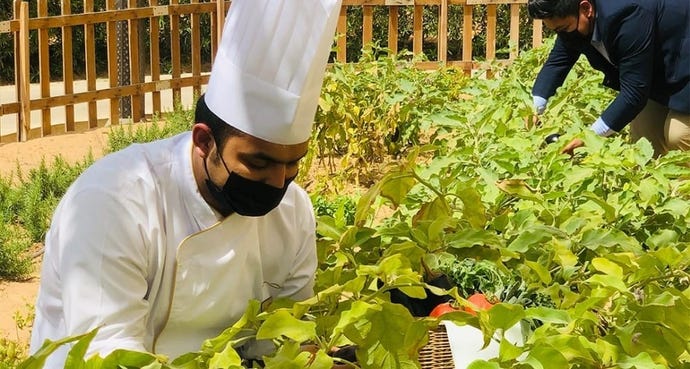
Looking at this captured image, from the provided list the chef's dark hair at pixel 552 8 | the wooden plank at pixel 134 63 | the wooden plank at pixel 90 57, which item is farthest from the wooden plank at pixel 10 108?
the chef's dark hair at pixel 552 8

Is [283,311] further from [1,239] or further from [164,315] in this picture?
[1,239]

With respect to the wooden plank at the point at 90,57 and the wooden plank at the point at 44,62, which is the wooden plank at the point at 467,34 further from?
the wooden plank at the point at 44,62

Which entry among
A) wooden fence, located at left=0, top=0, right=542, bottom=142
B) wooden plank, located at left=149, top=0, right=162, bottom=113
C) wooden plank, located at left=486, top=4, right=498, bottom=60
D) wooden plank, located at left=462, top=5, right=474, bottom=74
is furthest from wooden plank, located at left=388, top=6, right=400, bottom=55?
wooden plank, located at left=149, top=0, right=162, bottom=113

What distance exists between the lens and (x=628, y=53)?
16.2 feet

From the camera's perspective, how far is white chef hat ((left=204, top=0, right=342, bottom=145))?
2223mm

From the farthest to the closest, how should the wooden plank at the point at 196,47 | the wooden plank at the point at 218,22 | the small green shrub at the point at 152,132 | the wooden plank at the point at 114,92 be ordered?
the wooden plank at the point at 218,22 → the wooden plank at the point at 196,47 → the wooden plank at the point at 114,92 → the small green shrub at the point at 152,132

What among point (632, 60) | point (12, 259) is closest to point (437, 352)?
point (632, 60)

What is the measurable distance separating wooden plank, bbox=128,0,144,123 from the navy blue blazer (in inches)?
228

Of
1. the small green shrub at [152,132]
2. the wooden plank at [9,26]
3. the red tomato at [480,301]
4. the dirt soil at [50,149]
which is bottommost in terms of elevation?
the dirt soil at [50,149]

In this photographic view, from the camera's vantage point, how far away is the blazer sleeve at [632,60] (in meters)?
4.89

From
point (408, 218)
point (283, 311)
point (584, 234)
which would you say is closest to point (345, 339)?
point (283, 311)

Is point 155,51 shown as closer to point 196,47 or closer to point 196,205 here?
point 196,47

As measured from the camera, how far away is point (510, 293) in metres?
2.55

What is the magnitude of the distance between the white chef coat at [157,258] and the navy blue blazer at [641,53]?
107 inches
